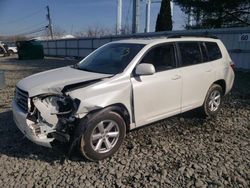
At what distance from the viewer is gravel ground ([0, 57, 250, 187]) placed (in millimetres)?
3381

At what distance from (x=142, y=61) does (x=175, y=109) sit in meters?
1.15

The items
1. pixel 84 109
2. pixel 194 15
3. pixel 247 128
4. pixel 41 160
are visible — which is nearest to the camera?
pixel 84 109

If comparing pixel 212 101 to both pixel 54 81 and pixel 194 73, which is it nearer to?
pixel 194 73

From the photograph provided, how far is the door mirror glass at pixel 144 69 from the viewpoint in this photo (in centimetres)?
394

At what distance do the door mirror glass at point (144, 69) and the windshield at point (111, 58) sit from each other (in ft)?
0.81

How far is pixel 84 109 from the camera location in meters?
3.52

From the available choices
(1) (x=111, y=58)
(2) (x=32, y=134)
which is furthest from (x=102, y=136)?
(1) (x=111, y=58)

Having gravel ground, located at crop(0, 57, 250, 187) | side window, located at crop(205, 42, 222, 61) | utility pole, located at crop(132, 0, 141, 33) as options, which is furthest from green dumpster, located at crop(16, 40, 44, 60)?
side window, located at crop(205, 42, 222, 61)

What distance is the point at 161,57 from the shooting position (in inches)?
179

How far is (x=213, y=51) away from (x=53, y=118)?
379 centimetres

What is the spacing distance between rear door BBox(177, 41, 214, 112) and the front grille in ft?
8.93

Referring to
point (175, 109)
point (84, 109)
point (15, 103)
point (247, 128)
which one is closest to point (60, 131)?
point (84, 109)

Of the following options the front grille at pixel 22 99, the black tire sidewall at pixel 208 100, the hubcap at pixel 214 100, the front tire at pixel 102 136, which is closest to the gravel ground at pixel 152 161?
the front tire at pixel 102 136

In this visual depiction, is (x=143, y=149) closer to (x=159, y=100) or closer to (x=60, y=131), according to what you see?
(x=159, y=100)
